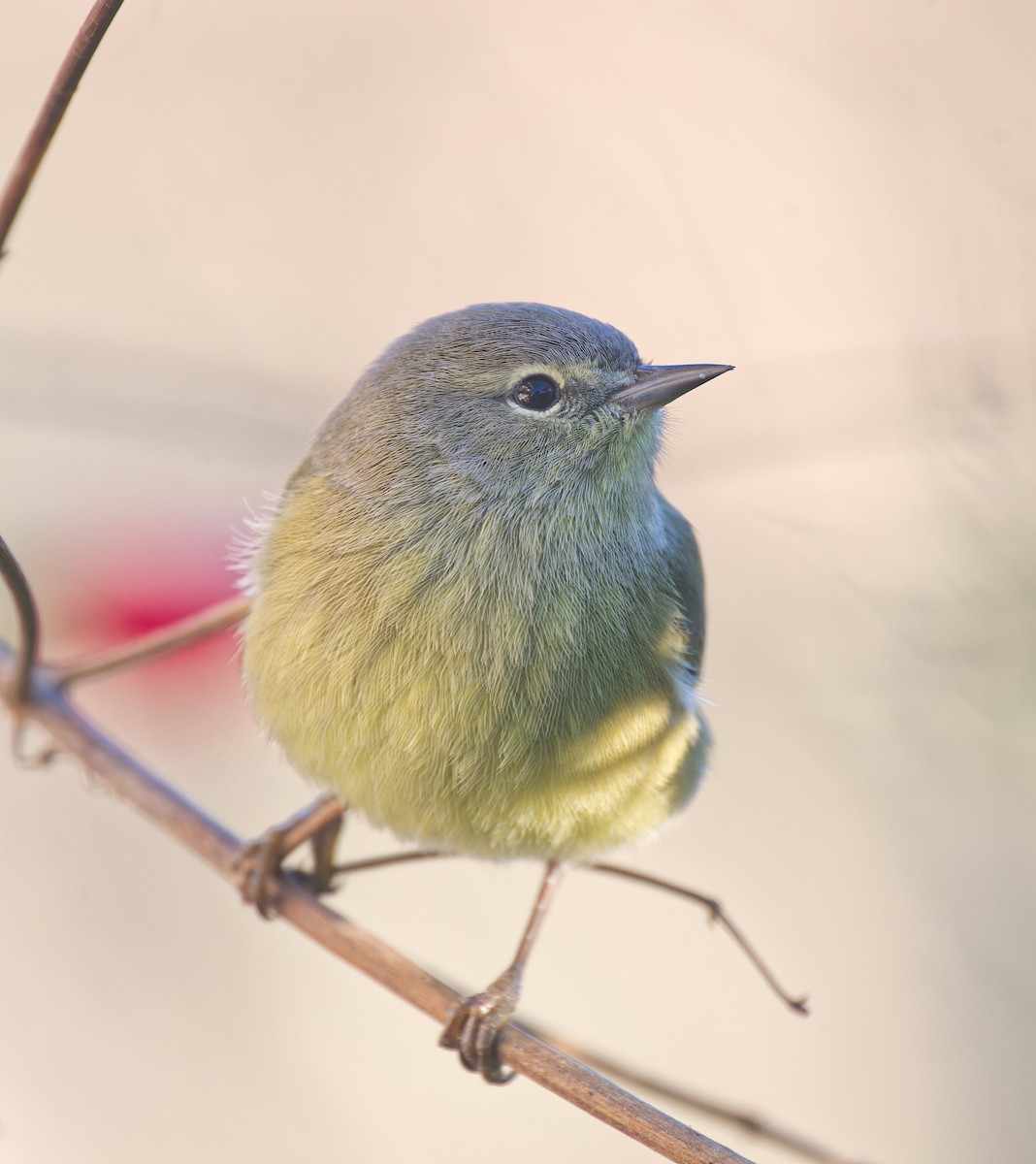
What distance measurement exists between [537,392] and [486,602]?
1.42ft

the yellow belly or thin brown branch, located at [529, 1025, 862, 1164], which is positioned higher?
the yellow belly

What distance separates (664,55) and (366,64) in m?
0.90

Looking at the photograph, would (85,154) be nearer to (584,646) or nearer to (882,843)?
(584,646)

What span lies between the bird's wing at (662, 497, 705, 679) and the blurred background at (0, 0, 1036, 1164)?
148 millimetres

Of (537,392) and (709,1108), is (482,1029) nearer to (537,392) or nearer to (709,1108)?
(709,1108)

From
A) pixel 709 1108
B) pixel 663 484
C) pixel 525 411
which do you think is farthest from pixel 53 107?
pixel 709 1108

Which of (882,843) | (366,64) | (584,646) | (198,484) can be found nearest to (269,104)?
(366,64)

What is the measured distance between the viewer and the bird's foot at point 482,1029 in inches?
95.3

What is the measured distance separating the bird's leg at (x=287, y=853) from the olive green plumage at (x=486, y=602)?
255mm

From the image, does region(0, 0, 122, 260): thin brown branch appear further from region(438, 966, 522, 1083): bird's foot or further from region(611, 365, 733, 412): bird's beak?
region(438, 966, 522, 1083): bird's foot

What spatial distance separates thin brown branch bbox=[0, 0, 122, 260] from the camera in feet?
5.49

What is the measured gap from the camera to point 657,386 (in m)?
2.40

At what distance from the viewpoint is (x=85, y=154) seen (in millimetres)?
3768

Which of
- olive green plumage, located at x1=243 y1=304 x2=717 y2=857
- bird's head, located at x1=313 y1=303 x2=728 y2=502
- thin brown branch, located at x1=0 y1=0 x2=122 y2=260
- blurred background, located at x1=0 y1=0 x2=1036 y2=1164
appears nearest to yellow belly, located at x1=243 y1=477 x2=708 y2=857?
olive green plumage, located at x1=243 y1=304 x2=717 y2=857
